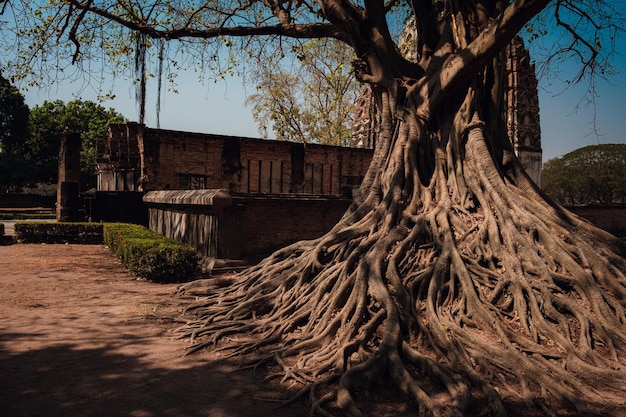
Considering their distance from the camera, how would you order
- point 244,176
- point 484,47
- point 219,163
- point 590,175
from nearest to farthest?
1. point 484,47
2. point 219,163
3. point 244,176
4. point 590,175

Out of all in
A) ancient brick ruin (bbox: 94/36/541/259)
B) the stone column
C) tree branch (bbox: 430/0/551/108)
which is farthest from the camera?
the stone column

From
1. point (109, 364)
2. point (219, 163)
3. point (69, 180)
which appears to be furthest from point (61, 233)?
point (109, 364)

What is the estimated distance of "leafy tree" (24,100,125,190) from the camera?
37.7 m

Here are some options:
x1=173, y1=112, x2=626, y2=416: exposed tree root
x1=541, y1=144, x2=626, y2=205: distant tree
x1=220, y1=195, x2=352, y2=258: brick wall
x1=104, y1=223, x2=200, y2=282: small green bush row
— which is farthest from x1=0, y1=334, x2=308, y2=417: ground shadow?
x1=541, y1=144, x2=626, y2=205: distant tree

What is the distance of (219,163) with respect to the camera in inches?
762

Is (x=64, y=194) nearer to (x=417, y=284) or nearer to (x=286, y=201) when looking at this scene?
(x=286, y=201)

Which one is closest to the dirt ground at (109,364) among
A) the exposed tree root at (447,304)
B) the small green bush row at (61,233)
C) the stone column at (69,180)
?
the exposed tree root at (447,304)

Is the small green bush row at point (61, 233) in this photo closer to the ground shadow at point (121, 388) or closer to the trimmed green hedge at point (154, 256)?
the trimmed green hedge at point (154, 256)

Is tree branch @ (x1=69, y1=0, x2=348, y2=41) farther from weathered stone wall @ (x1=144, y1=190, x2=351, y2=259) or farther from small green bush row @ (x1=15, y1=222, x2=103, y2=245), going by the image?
small green bush row @ (x1=15, y1=222, x2=103, y2=245)

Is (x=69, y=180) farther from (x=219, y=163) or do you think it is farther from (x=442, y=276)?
(x=442, y=276)

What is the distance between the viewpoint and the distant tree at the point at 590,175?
4359cm

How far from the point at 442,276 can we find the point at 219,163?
51.2 ft

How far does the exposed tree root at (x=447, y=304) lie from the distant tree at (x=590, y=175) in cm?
4228

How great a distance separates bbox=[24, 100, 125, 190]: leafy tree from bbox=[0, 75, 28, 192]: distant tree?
0.78 metres
